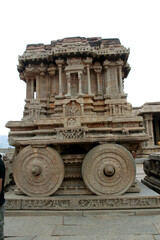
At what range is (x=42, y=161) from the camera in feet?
16.4

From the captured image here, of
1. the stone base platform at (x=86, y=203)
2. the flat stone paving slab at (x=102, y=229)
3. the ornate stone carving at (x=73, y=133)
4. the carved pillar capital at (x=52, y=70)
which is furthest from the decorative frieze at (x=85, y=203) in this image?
the carved pillar capital at (x=52, y=70)

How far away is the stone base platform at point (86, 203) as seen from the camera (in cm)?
457

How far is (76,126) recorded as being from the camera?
18.2 ft

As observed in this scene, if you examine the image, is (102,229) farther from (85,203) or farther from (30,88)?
(30,88)

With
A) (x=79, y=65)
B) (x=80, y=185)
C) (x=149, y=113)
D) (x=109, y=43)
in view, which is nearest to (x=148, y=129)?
(x=149, y=113)

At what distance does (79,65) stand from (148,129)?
16.3 metres

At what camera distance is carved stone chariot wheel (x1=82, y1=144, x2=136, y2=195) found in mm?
4805

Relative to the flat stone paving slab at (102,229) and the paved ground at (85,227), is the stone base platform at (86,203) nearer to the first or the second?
the paved ground at (85,227)

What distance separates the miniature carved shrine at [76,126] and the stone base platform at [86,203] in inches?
8.9

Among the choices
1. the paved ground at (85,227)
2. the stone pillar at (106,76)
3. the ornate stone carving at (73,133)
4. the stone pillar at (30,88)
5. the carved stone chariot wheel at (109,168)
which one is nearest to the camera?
the paved ground at (85,227)

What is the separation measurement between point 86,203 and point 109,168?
1.03 metres

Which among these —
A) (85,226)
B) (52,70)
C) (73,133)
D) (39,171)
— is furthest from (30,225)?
(52,70)

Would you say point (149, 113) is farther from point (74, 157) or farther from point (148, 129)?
point (74, 157)

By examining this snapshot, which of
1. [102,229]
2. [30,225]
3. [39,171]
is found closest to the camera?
[102,229]
